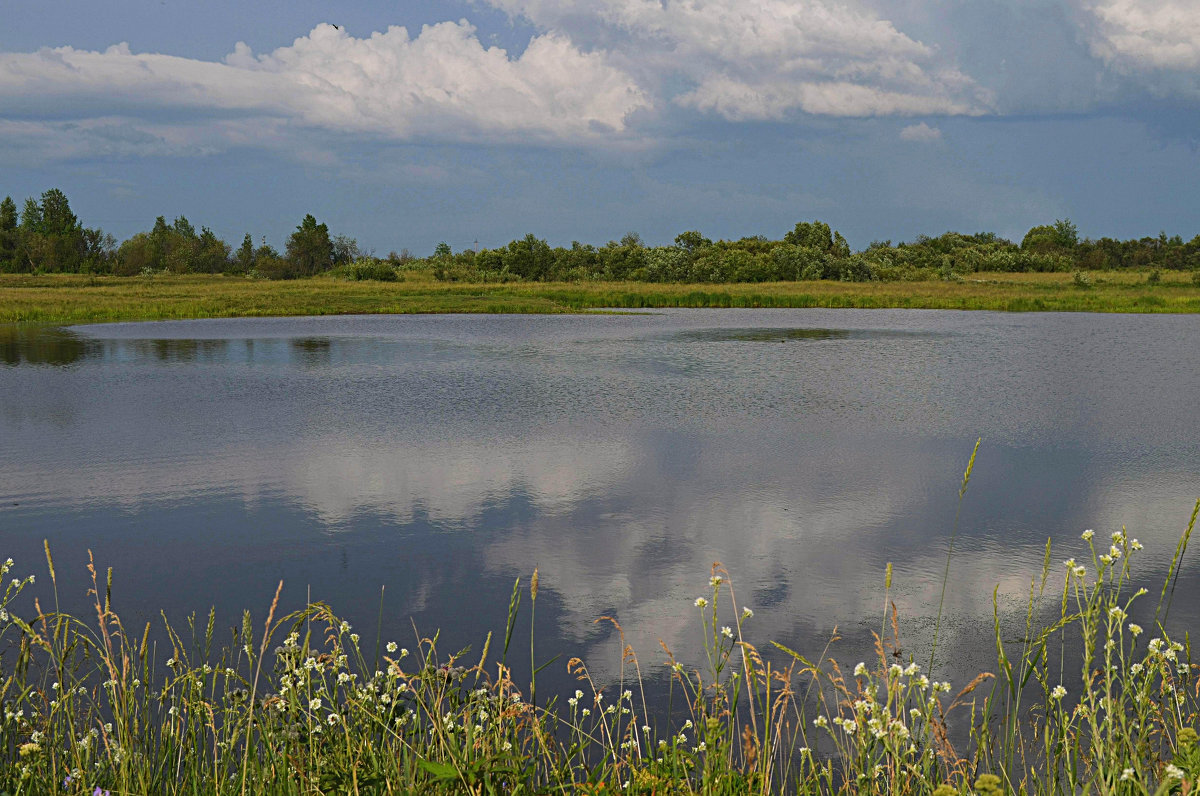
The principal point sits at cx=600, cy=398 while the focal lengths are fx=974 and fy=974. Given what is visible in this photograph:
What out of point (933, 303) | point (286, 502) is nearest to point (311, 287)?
point (933, 303)

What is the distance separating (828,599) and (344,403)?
10837 mm

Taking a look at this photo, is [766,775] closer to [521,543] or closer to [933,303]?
[521,543]

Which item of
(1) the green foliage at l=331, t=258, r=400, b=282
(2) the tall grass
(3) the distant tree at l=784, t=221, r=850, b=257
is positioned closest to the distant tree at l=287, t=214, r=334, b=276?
(1) the green foliage at l=331, t=258, r=400, b=282

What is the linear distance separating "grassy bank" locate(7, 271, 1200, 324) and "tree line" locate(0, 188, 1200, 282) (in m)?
14.5

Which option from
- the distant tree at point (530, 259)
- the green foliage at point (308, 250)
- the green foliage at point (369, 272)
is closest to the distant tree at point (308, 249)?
the green foliage at point (308, 250)

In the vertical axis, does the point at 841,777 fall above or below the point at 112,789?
below

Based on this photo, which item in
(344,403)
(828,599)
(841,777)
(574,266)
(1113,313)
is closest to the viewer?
(841,777)

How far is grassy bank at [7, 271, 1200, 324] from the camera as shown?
4603 cm

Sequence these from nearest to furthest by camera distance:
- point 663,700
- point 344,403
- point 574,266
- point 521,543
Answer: point 663,700 → point 521,543 → point 344,403 → point 574,266

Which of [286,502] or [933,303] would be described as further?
[933,303]

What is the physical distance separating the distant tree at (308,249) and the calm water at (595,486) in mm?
89123

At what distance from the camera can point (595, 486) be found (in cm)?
937

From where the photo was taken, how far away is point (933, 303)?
51.5 metres

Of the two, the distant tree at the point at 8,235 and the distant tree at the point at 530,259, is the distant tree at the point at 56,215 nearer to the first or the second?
the distant tree at the point at 8,235
